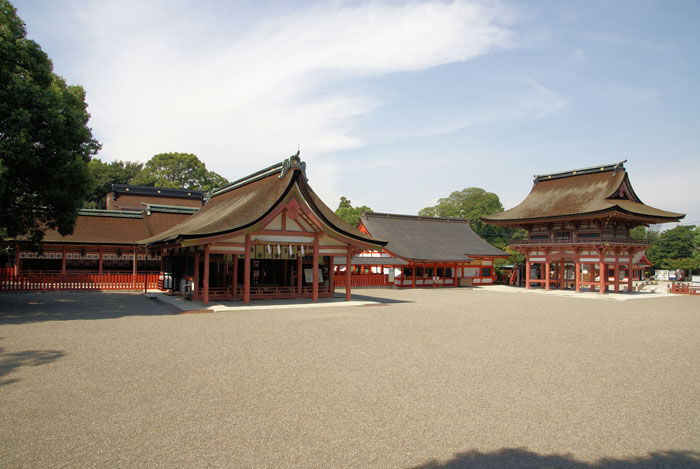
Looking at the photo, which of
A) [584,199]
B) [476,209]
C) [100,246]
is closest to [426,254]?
[584,199]

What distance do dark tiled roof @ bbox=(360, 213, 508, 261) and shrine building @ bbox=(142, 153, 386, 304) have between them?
13061 mm

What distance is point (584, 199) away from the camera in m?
33.2

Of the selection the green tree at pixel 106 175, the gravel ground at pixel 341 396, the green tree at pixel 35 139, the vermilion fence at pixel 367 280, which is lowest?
the gravel ground at pixel 341 396

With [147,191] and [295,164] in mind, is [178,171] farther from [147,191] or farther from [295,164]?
[295,164]

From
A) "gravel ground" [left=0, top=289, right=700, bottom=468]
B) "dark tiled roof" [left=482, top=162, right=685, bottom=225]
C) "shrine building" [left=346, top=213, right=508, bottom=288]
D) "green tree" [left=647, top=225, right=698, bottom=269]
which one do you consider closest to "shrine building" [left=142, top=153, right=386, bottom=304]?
"gravel ground" [left=0, top=289, right=700, bottom=468]

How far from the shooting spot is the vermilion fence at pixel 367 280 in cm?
3446

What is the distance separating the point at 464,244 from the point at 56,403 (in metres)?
37.1

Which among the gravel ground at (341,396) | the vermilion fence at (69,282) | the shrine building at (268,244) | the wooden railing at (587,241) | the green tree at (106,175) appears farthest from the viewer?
the green tree at (106,175)

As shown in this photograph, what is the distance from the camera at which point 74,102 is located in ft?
57.1

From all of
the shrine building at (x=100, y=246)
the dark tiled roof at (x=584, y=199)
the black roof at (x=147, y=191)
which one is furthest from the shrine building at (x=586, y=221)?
the black roof at (x=147, y=191)

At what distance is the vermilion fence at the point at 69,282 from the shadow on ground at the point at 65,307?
58.0 inches

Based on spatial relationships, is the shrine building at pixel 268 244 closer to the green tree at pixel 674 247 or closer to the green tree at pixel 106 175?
the green tree at pixel 106 175

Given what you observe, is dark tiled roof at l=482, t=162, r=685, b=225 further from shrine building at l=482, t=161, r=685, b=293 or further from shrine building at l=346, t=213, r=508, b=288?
shrine building at l=346, t=213, r=508, b=288

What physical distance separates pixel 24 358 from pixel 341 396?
6.45m
